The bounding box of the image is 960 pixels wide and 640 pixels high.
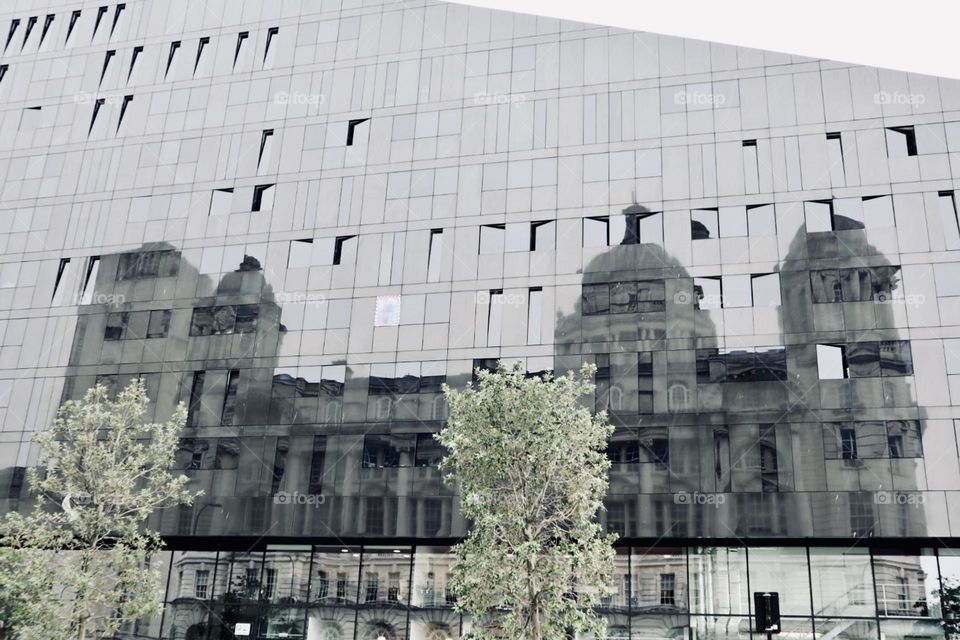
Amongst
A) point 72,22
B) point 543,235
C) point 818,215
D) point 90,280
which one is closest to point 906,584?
point 818,215

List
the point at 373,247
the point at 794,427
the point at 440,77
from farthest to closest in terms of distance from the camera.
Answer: the point at 440,77, the point at 373,247, the point at 794,427

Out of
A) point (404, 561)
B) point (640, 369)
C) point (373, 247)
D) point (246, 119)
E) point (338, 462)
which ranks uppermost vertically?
point (246, 119)

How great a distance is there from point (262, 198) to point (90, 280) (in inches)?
355

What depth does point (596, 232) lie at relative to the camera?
115 ft

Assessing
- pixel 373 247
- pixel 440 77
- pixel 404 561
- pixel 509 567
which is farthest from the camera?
pixel 440 77

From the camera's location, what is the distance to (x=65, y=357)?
127 feet

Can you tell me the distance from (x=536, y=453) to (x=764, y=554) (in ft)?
42.8

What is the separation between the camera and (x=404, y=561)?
33.4m

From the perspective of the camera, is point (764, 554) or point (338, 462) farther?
point (338, 462)

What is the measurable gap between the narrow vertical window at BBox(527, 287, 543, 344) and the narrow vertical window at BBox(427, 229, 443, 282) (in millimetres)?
4088

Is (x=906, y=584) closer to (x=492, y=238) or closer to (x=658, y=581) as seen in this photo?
(x=658, y=581)

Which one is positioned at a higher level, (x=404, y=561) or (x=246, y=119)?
(x=246, y=119)

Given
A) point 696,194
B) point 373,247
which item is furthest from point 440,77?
point 696,194

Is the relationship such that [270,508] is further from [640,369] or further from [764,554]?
[764,554]
